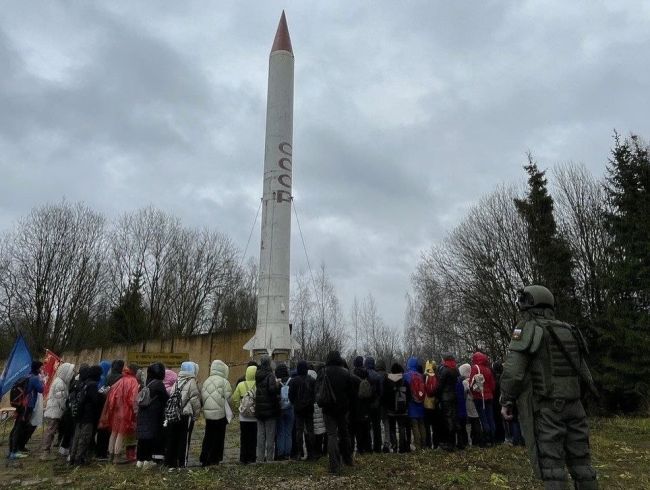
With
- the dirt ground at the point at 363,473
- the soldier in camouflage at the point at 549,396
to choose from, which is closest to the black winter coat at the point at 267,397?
the dirt ground at the point at 363,473

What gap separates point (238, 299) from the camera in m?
39.7

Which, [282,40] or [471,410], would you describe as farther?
[282,40]

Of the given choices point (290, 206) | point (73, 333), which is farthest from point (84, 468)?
point (73, 333)

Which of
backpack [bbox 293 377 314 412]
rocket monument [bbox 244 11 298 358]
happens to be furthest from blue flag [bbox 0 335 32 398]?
rocket monument [bbox 244 11 298 358]

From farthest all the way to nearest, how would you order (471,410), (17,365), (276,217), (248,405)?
(276,217), (17,365), (471,410), (248,405)

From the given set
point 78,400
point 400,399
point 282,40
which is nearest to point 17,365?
point 78,400

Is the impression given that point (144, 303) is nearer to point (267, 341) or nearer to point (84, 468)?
point (267, 341)

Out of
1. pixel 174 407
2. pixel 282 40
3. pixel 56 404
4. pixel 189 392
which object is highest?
pixel 282 40

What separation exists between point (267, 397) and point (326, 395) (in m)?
1.38

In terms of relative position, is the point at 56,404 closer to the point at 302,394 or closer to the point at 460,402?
the point at 302,394

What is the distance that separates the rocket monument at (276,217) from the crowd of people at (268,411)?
616cm

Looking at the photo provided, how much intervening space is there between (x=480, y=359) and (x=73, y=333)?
3041 cm

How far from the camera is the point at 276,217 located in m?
16.6

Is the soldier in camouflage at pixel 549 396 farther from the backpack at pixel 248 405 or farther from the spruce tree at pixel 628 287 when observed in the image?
the spruce tree at pixel 628 287
